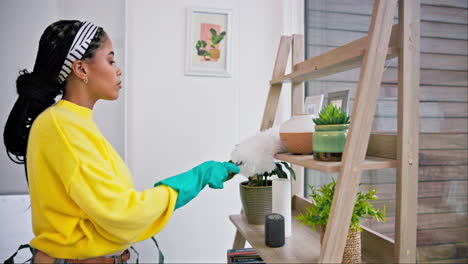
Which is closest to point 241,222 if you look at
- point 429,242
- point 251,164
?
point 251,164

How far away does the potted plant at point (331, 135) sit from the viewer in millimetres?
939

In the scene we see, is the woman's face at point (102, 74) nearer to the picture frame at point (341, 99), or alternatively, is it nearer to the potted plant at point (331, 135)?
the potted plant at point (331, 135)

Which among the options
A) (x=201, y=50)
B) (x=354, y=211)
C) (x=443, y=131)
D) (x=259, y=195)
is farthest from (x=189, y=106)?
(x=443, y=131)

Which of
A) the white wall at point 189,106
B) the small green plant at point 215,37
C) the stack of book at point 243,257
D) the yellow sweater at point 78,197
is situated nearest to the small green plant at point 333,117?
the yellow sweater at point 78,197

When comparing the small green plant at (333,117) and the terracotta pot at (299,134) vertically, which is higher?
the small green plant at (333,117)

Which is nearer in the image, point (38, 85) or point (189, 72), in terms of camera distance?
point (38, 85)

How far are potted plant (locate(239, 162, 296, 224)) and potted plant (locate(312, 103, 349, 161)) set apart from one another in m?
0.41

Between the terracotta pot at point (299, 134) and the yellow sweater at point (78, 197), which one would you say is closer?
the yellow sweater at point (78, 197)

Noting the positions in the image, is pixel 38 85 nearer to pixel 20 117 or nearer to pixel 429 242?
pixel 20 117

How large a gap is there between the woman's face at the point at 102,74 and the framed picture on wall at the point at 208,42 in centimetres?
98

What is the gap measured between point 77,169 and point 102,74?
37 cm

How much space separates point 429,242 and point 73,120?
1212mm

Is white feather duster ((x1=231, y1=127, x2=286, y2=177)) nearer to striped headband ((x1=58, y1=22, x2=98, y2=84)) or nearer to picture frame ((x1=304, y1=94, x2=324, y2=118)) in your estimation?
picture frame ((x1=304, y1=94, x2=324, y2=118))

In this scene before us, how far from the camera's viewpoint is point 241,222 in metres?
1.48
